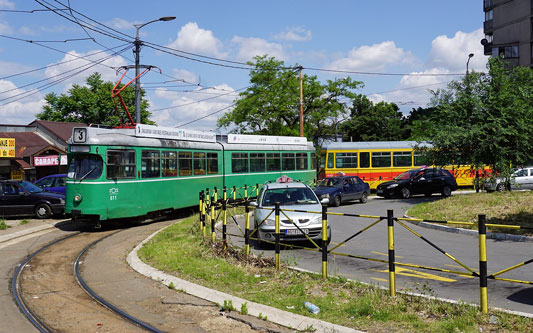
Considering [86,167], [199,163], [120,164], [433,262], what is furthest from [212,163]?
[433,262]

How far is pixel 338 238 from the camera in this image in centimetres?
1436

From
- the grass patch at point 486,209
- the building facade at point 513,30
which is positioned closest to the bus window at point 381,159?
the grass patch at point 486,209

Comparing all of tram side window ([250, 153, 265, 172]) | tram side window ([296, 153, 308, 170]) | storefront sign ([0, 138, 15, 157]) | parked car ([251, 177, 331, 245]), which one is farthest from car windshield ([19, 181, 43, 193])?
tram side window ([296, 153, 308, 170])

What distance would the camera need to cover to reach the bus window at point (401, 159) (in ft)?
109

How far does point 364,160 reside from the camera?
107 ft

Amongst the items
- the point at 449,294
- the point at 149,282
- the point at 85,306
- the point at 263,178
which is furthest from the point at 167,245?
the point at 263,178

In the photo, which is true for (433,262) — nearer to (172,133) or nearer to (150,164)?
(150,164)

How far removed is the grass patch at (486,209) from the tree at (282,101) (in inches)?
1102

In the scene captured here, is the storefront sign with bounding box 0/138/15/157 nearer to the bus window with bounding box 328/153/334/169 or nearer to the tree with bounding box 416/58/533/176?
the bus window with bounding box 328/153/334/169

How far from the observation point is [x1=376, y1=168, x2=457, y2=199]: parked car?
27.8 metres

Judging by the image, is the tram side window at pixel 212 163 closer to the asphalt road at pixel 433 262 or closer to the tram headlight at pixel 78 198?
the asphalt road at pixel 433 262

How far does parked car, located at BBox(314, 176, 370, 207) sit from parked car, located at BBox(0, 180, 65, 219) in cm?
1185

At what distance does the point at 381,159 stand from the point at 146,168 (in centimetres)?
1908

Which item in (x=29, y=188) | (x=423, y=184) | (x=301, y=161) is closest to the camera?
(x=29, y=188)
